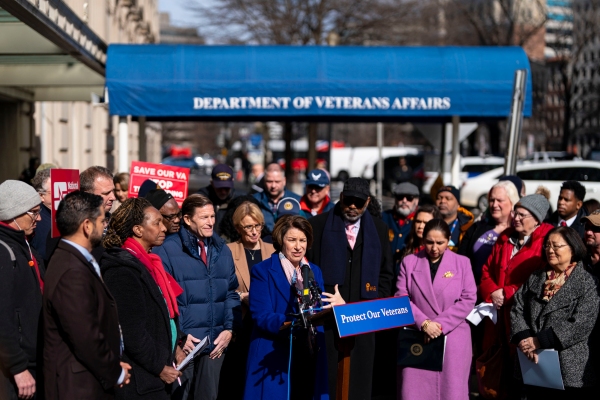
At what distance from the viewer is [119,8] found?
77.1 ft

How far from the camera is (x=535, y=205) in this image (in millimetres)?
6852

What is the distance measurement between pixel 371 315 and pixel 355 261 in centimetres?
201

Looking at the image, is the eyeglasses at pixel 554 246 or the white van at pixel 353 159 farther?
the white van at pixel 353 159

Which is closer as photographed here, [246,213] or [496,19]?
[246,213]

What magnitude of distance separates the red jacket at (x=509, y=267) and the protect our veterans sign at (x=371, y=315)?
1932 mm

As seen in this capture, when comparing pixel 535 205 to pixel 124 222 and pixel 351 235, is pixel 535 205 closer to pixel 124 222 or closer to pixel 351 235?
pixel 351 235

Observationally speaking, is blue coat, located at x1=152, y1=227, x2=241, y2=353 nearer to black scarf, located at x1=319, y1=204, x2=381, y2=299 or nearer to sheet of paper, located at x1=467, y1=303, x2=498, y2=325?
black scarf, located at x1=319, y1=204, x2=381, y2=299

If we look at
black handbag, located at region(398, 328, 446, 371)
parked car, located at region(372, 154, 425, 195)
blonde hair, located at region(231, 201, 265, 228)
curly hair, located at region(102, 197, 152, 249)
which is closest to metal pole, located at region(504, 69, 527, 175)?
black handbag, located at region(398, 328, 446, 371)

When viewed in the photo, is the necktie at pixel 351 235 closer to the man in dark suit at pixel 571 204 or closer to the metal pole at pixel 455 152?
the man in dark suit at pixel 571 204

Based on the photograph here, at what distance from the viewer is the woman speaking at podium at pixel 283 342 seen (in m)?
5.44

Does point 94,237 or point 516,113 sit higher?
point 516,113

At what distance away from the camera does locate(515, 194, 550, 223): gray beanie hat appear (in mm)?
6820

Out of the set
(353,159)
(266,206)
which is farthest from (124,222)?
(353,159)

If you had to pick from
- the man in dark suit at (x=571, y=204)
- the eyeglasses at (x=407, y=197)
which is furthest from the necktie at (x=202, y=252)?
the man in dark suit at (x=571, y=204)
